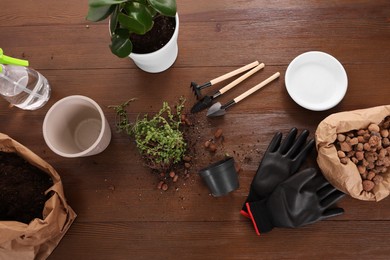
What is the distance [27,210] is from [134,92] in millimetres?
358

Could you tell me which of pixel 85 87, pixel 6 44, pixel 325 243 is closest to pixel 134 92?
pixel 85 87

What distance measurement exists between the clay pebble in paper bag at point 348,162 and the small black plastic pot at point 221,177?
190 mm

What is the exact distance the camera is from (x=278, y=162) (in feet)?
2.87

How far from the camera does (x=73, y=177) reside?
2.96 feet

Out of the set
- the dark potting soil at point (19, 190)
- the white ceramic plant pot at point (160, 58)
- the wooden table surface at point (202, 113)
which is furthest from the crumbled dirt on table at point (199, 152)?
the dark potting soil at point (19, 190)

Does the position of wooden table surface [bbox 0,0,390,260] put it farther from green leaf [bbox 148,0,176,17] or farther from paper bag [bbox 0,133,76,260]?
green leaf [bbox 148,0,176,17]

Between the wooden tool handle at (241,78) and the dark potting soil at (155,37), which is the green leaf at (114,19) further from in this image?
the wooden tool handle at (241,78)

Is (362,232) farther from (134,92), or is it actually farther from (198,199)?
(134,92)

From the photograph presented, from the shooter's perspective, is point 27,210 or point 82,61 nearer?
point 27,210

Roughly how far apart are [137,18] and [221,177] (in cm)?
37

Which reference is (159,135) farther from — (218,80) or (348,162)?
(348,162)

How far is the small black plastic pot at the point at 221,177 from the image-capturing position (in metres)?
0.81

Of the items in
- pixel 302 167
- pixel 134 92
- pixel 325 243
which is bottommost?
pixel 325 243

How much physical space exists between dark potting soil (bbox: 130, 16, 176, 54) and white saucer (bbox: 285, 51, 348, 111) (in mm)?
299
